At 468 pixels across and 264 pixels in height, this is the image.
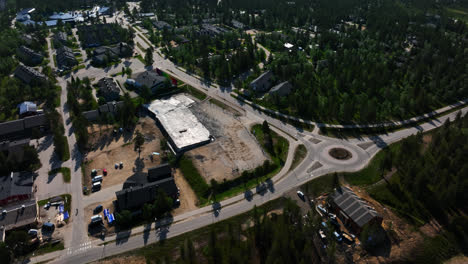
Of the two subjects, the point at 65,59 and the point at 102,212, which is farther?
the point at 65,59

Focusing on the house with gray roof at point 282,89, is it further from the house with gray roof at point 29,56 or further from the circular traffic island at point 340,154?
the house with gray roof at point 29,56

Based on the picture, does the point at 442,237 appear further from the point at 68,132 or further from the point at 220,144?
the point at 68,132

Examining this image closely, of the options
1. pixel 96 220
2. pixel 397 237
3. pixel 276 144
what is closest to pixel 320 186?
pixel 397 237

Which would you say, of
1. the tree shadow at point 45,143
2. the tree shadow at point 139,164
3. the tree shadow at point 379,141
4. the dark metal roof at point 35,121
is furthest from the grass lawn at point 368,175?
the dark metal roof at point 35,121

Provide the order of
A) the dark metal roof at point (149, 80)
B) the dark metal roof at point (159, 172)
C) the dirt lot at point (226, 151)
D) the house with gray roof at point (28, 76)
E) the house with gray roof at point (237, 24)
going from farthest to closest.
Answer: the house with gray roof at point (237, 24) < the house with gray roof at point (28, 76) < the dark metal roof at point (149, 80) < the dirt lot at point (226, 151) < the dark metal roof at point (159, 172)

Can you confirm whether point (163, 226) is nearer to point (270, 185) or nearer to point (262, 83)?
point (270, 185)

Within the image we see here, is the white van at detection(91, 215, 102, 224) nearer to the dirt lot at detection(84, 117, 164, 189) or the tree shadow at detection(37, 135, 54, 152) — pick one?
the dirt lot at detection(84, 117, 164, 189)
